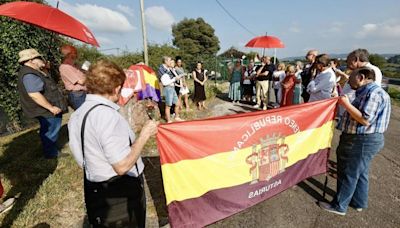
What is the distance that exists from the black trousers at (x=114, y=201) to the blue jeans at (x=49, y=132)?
124 inches

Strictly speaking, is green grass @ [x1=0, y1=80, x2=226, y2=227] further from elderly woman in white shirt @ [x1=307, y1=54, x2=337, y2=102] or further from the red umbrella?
elderly woman in white shirt @ [x1=307, y1=54, x2=337, y2=102]

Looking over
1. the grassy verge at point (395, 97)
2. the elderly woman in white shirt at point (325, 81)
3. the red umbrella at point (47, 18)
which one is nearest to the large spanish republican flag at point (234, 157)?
the elderly woman in white shirt at point (325, 81)

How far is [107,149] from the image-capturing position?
1577mm

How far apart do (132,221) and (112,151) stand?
2.32ft

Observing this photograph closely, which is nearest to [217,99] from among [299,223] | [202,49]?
[299,223]

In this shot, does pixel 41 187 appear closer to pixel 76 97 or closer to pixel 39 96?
pixel 39 96

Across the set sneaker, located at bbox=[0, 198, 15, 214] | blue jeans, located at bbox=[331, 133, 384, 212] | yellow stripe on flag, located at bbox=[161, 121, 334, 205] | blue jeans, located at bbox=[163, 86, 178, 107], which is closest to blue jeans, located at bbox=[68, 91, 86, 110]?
sneaker, located at bbox=[0, 198, 15, 214]

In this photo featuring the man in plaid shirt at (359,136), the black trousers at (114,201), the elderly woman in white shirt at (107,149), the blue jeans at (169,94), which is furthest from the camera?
the blue jeans at (169,94)

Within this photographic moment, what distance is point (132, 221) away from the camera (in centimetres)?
192

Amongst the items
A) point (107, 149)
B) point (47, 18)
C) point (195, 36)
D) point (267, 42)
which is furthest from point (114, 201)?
point (195, 36)

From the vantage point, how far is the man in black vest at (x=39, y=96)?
3.85m

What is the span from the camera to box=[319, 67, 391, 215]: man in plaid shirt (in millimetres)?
2764

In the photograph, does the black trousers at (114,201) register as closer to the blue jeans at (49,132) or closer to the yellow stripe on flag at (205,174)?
the yellow stripe on flag at (205,174)

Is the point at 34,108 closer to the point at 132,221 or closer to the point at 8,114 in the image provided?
the point at 132,221
